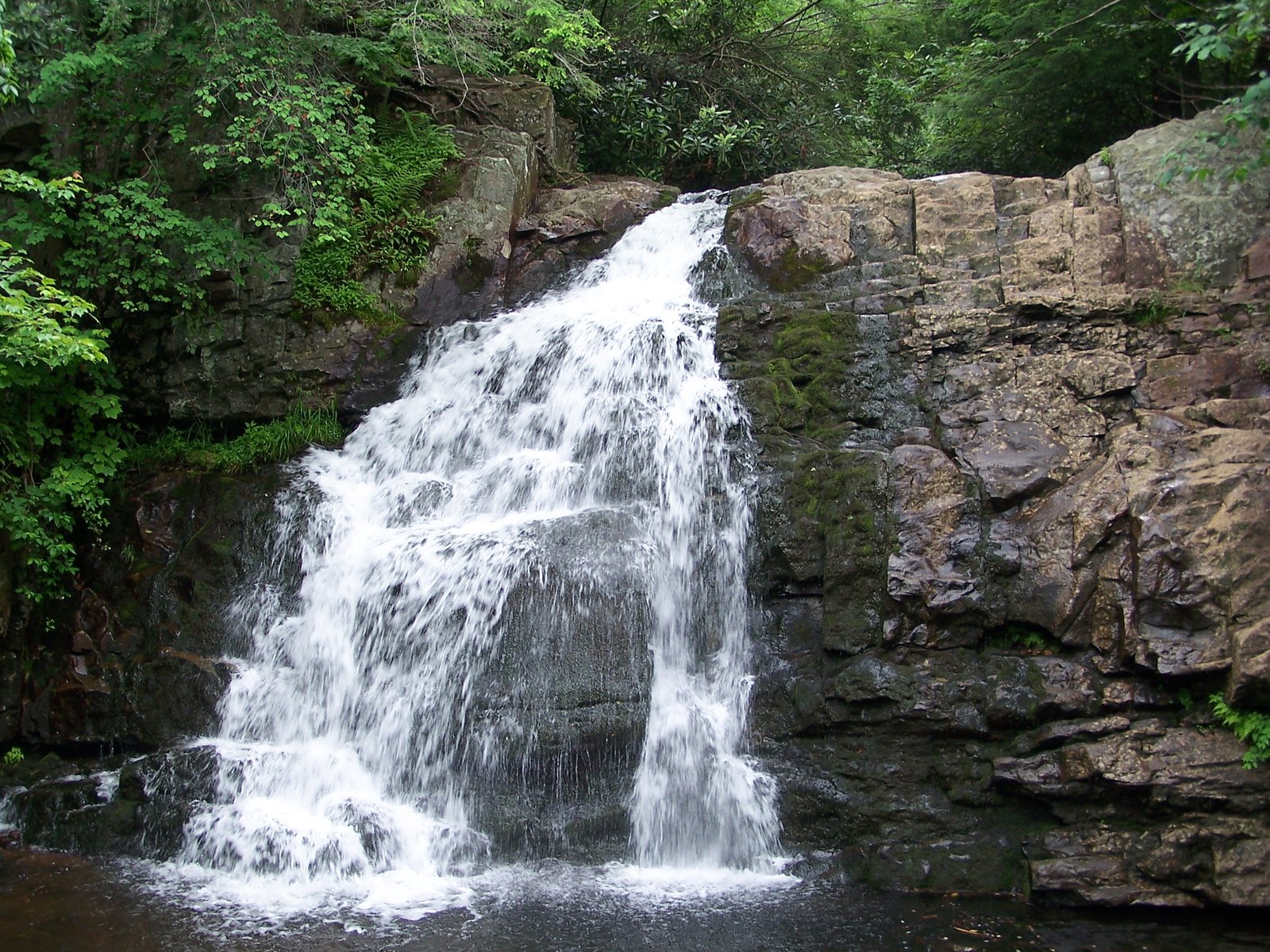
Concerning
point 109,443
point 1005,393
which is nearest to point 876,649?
point 1005,393

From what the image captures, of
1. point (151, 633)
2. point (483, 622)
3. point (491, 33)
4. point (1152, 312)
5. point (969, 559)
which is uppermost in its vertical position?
point (491, 33)

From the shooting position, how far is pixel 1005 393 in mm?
7445

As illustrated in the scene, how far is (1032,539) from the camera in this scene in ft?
21.9

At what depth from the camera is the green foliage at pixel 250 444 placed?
916 centimetres

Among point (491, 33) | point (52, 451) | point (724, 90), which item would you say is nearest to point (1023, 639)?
point (52, 451)

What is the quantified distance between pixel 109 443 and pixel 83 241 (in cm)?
195

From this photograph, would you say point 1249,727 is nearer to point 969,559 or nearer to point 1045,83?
point 969,559

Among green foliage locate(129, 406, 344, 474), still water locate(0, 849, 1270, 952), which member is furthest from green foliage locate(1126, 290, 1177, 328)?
Result: green foliage locate(129, 406, 344, 474)

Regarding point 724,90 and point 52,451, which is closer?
point 52,451

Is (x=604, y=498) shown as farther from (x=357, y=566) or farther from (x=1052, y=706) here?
(x=1052, y=706)

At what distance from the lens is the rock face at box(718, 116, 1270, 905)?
5.82m

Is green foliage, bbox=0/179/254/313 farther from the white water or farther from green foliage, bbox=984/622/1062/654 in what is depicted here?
green foliage, bbox=984/622/1062/654

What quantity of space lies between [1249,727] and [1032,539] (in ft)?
5.59

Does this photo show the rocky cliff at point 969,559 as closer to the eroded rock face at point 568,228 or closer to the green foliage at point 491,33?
the eroded rock face at point 568,228
